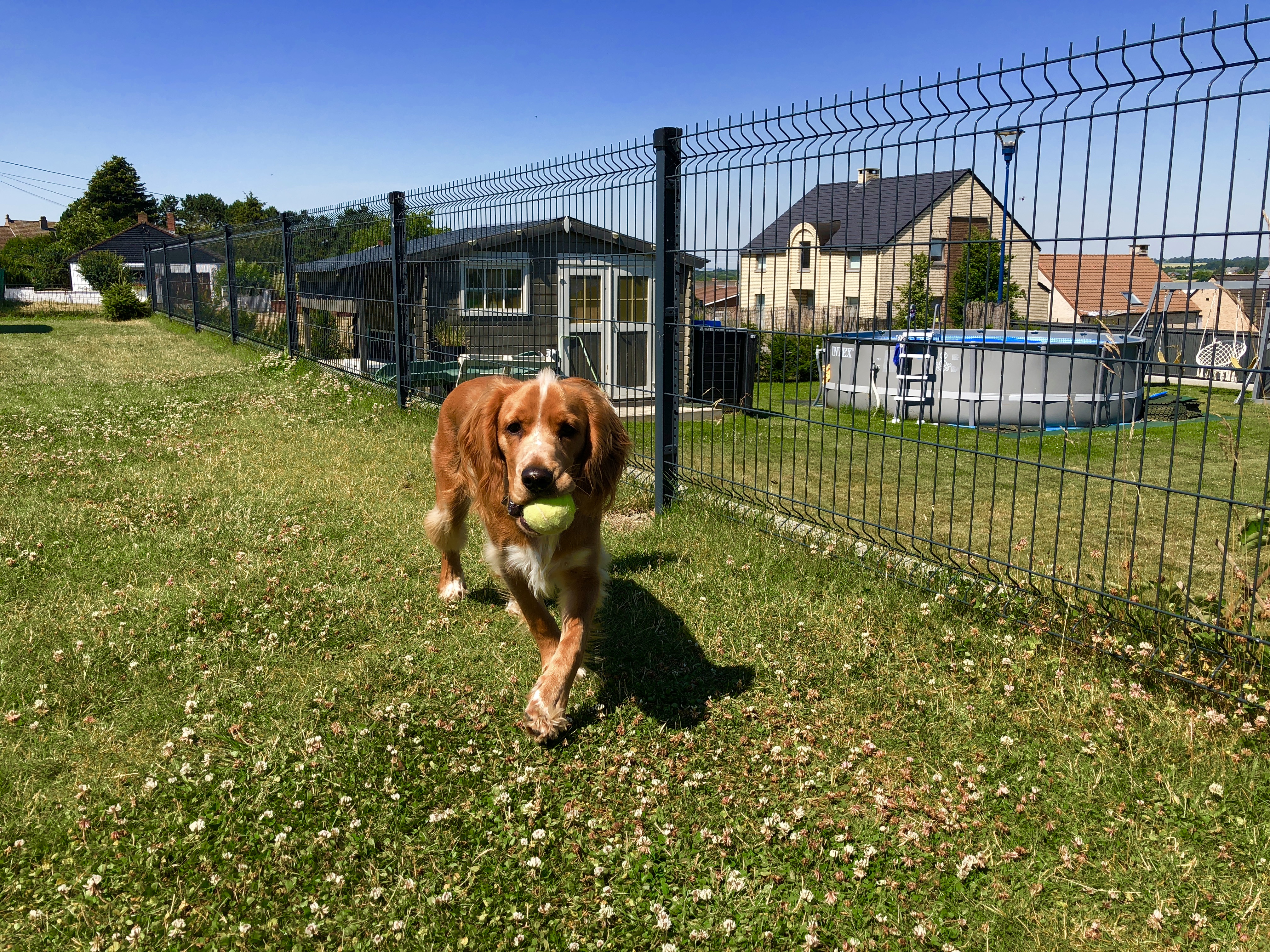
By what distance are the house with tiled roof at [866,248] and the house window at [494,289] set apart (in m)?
3.41

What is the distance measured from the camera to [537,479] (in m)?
3.26

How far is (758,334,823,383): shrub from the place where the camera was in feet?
18.0

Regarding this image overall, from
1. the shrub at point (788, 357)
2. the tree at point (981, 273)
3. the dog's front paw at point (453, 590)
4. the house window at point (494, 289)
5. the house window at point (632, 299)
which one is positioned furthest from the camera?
the house window at point (494, 289)

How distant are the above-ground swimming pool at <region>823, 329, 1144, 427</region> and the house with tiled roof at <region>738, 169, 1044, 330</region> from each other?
9.2 inches

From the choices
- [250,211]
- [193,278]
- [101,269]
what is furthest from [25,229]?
[193,278]

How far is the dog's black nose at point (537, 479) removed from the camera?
326 cm

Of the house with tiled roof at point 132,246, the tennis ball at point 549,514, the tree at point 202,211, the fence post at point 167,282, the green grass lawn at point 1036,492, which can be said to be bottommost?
the green grass lawn at point 1036,492

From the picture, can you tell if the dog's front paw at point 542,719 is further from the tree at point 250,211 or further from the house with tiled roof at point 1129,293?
the tree at point 250,211

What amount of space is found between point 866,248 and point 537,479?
2.61m

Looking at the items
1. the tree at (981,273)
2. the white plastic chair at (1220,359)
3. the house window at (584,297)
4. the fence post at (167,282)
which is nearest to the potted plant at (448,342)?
the house window at (584,297)

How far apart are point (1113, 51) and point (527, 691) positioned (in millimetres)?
3522

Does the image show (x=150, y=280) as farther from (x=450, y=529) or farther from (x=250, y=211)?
(x=250, y=211)

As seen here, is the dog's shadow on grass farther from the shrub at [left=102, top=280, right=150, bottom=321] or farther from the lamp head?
the shrub at [left=102, top=280, right=150, bottom=321]

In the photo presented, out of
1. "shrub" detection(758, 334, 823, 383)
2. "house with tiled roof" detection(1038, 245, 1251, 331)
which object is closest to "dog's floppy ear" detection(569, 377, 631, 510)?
"shrub" detection(758, 334, 823, 383)
